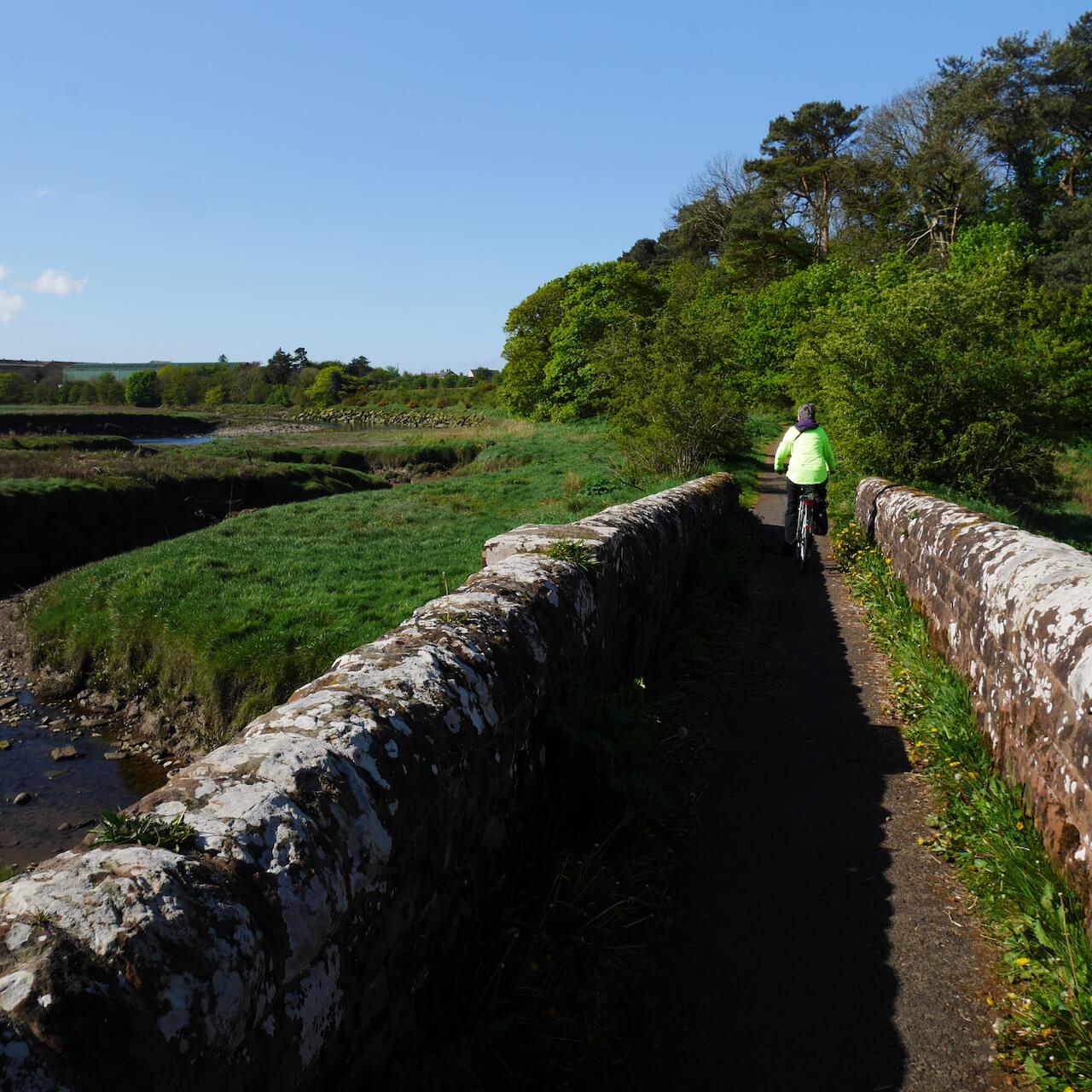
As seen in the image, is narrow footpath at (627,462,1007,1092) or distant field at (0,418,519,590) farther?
distant field at (0,418,519,590)

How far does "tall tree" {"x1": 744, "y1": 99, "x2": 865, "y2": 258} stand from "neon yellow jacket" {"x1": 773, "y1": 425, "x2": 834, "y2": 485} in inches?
1881

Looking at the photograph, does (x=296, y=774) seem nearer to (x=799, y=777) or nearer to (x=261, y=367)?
(x=799, y=777)

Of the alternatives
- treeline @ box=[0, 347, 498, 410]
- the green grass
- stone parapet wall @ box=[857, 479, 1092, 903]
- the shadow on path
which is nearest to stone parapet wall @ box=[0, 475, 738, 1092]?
the green grass

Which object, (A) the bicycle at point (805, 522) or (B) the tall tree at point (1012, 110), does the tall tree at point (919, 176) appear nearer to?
(B) the tall tree at point (1012, 110)

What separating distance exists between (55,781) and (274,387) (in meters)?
114

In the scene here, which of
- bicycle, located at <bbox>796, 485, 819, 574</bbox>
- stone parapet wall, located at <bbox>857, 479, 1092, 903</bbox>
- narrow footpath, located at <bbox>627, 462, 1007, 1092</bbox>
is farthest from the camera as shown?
bicycle, located at <bbox>796, 485, 819, 574</bbox>

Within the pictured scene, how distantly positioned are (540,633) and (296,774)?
175 cm

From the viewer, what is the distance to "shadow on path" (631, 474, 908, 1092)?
2785 millimetres

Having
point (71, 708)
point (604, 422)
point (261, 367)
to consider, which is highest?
point (261, 367)

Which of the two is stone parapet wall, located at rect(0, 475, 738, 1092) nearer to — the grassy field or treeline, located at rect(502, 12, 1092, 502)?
the grassy field

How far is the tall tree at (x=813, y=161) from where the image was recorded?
5309 cm

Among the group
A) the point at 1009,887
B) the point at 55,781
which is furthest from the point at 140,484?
the point at 1009,887

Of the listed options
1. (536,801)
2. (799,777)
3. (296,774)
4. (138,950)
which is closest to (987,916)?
(799,777)

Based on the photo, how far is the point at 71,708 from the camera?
10.9 metres
